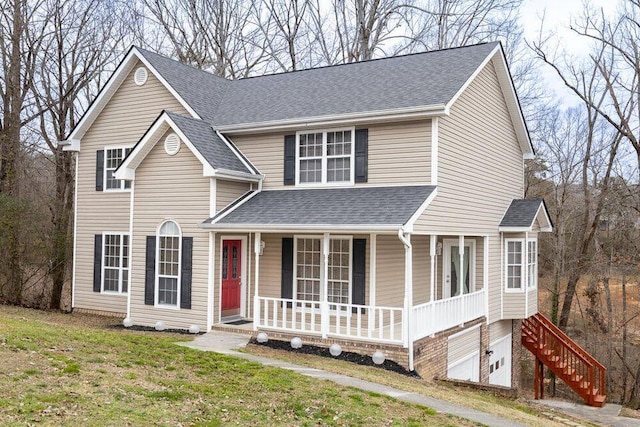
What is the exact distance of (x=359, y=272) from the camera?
15.6 metres

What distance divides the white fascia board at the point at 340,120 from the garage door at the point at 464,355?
580cm

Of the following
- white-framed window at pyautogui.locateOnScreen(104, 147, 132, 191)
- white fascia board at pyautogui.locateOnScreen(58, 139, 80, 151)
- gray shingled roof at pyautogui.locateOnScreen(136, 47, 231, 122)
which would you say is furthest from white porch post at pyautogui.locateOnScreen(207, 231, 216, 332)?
white fascia board at pyautogui.locateOnScreen(58, 139, 80, 151)

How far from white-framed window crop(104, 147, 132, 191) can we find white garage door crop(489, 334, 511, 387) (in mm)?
12734

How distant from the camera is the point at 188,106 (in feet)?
60.0

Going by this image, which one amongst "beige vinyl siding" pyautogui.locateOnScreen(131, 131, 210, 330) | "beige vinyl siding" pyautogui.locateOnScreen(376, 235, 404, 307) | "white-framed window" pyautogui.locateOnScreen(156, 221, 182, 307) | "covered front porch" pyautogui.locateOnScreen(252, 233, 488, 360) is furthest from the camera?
"white-framed window" pyautogui.locateOnScreen(156, 221, 182, 307)

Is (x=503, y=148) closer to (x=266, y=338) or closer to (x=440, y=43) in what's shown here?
(x=266, y=338)

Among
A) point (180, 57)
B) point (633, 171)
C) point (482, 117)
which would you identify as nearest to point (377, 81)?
point (482, 117)

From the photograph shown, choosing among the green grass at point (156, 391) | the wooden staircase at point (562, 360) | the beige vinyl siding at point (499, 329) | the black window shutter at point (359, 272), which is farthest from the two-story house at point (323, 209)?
the green grass at point (156, 391)

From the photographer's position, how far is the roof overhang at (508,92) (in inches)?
674

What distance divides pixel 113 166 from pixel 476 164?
1144 cm

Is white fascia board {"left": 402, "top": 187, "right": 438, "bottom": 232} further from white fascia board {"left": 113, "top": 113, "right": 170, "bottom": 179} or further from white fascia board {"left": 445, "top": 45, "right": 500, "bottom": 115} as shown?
white fascia board {"left": 113, "top": 113, "right": 170, "bottom": 179}

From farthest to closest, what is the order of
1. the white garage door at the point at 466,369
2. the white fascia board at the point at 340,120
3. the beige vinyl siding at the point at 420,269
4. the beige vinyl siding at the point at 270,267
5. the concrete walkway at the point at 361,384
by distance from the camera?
the beige vinyl siding at the point at 420,269, the beige vinyl siding at the point at 270,267, the white garage door at the point at 466,369, the white fascia board at the point at 340,120, the concrete walkway at the point at 361,384

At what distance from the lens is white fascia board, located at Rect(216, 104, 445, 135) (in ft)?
48.8

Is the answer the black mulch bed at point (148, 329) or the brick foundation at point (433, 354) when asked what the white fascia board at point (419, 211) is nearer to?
the brick foundation at point (433, 354)
